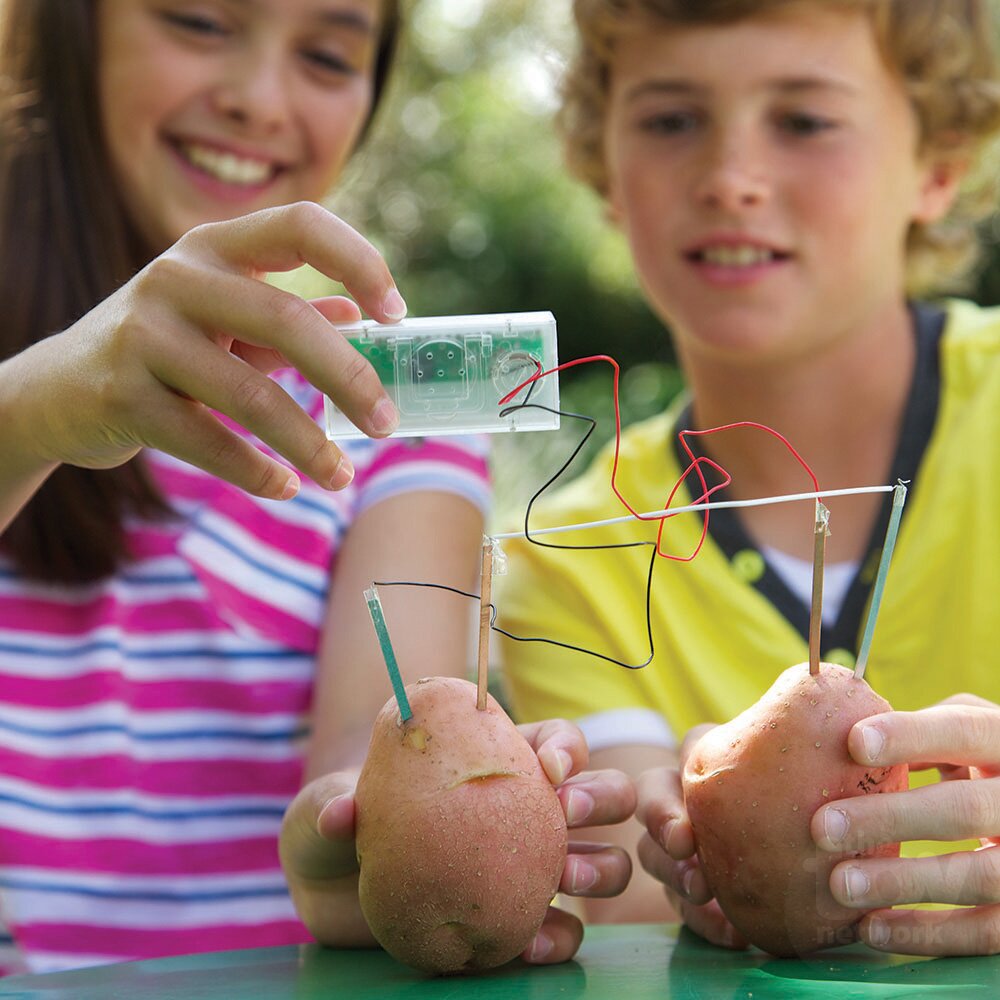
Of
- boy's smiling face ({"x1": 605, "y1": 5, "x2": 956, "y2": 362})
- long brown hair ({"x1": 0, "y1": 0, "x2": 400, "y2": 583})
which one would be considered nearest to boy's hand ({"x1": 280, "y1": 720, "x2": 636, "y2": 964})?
long brown hair ({"x1": 0, "y1": 0, "x2": 400, "y2": 583})

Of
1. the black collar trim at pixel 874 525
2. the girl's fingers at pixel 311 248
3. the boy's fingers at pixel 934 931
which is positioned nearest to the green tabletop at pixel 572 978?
the boy's fingers at pixel 934 931

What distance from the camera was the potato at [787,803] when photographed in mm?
774

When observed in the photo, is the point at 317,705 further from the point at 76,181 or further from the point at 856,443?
the point at 856,443

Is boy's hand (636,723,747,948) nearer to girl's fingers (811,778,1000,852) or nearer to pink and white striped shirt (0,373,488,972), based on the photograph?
girl's fingers (811,778,1000,852)

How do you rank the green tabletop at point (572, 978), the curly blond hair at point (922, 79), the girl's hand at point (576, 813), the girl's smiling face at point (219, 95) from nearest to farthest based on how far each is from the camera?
the green tabletop at point (572, 978)
the girl's hand at point (576, 813)
the girl's smiling face at point (219, 95)
the curly blond hair at point (922, 79)

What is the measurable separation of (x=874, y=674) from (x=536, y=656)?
1.37ft

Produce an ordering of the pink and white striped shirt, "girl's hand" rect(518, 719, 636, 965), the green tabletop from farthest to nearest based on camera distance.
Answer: the pink and white striped shirt → "girl's hand" rect(518, 719, 636, 965) → the green tabletop

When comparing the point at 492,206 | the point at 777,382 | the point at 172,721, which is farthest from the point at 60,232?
the point at 492,206

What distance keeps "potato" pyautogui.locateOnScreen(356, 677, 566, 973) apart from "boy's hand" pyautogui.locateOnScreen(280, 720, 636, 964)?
4cm

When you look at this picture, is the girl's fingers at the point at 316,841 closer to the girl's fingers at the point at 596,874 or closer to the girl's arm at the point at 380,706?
the girl's arm at the point at 380,706

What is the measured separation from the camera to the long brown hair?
139 cm

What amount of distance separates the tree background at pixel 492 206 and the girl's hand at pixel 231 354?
4.11 metres

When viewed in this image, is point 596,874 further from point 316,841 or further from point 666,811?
point 316,841

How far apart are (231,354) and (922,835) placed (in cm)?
54
